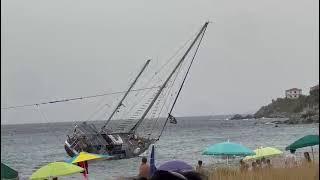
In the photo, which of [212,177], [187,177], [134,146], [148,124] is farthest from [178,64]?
[187,177]

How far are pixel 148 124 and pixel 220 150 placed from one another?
38.7m

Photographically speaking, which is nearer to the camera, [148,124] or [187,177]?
[187,177]

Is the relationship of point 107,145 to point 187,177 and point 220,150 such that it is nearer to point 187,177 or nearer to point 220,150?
point 220,150

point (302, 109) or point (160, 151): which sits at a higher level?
point (302, 109)

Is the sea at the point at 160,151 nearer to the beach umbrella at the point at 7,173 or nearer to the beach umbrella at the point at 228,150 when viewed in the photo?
the beach umbrella at the point at 228,150

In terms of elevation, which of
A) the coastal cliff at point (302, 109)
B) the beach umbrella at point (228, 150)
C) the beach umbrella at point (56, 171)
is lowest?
the beach umbrella at point (56, 171)

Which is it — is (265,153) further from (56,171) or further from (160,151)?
(160,151)

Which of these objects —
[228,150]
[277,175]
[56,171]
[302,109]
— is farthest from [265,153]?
[302,109]

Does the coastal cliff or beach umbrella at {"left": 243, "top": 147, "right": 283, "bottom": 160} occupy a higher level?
the coastal cliff

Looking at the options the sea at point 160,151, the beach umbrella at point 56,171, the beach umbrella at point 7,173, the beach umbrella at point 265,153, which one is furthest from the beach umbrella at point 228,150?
the beach umbrella at point 7,173

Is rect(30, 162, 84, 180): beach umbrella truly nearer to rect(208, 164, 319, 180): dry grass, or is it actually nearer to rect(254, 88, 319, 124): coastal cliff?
rect(208, 164, 319, 180): dry grass

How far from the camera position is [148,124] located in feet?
190

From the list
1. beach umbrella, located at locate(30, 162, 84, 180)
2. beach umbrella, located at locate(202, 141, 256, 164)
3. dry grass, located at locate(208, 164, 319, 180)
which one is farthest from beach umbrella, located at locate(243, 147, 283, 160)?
dry grass, located at locate(208, 164, 319, 180)

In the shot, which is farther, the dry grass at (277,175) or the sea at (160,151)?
the sea at (160,151)
